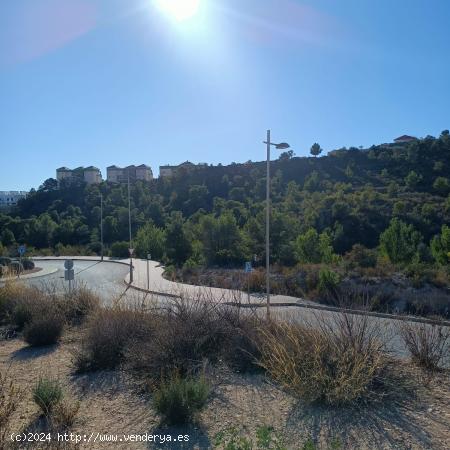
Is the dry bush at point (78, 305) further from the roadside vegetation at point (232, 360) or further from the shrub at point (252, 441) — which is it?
the shrub at point (252, 441)

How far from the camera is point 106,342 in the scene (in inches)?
330

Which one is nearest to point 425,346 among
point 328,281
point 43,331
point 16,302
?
point 43,331

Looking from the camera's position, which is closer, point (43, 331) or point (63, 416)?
point (63, 416)

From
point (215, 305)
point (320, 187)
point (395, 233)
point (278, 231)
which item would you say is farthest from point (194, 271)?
point (320, 187)

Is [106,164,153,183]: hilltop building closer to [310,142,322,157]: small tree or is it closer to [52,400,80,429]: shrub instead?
[310,142,322,157]: small tree

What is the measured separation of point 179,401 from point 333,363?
2.07m

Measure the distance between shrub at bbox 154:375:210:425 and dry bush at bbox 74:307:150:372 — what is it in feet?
8.11

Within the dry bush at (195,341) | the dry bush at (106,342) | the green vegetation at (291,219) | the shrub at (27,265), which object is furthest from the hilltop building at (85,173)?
the dry bush at (195,341)

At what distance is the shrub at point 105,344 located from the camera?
823cm

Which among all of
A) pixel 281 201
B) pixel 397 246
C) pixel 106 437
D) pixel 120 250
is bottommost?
pixel 120 250

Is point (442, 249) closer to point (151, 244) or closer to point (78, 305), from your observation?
point (78, 305)

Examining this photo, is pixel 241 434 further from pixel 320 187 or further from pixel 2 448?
pixel 320 187

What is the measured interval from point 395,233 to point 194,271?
13.1m

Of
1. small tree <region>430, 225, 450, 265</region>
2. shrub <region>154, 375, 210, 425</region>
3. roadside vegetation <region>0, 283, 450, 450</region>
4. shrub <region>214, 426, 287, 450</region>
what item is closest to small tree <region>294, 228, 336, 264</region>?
small tree <region>430, 225, 450, 265</region>
